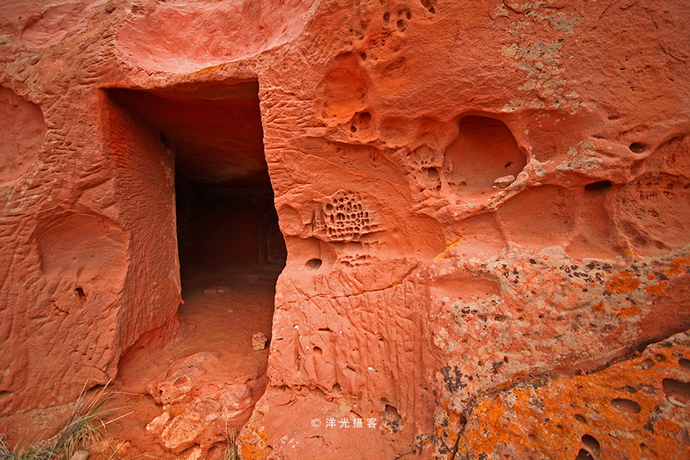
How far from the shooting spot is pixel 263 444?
1998 millimetres

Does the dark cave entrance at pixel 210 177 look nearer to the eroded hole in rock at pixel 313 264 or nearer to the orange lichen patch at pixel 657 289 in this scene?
the eroded hole in rock at pixel 313 264

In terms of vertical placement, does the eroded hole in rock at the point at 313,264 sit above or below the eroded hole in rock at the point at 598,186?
below

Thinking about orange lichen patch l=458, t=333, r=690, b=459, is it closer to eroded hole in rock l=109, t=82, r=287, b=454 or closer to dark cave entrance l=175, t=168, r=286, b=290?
eroded hole in rock l=109, t=82, r=287, b=454

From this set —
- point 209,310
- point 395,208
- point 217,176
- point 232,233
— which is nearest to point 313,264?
point 395,208

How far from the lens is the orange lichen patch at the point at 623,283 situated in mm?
1551

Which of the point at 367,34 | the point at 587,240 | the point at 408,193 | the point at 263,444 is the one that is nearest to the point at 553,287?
the point at 587,240

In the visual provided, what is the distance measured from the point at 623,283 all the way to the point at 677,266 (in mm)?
229

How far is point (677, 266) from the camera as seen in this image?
149 cm

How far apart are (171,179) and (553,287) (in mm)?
3409

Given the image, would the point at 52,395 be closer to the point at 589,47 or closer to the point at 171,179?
the point at 171,179

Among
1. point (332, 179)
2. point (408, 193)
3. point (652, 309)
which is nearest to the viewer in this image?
point (652, 309)

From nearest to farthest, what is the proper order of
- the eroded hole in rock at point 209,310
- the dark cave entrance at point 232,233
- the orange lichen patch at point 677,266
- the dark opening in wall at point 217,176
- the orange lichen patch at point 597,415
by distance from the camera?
the orange lichen patch at point 597,415 < the orange lichen patch at point 677,266 < the eroded hole in rock at point 209,310 < the dark opening in wall at point 217,176 < the dark cave entrance at point 232,233

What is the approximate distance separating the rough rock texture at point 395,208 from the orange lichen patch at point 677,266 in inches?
0.6

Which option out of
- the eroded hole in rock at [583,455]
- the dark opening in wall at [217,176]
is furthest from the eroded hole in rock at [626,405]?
the dark opening in wall at [217,176]
